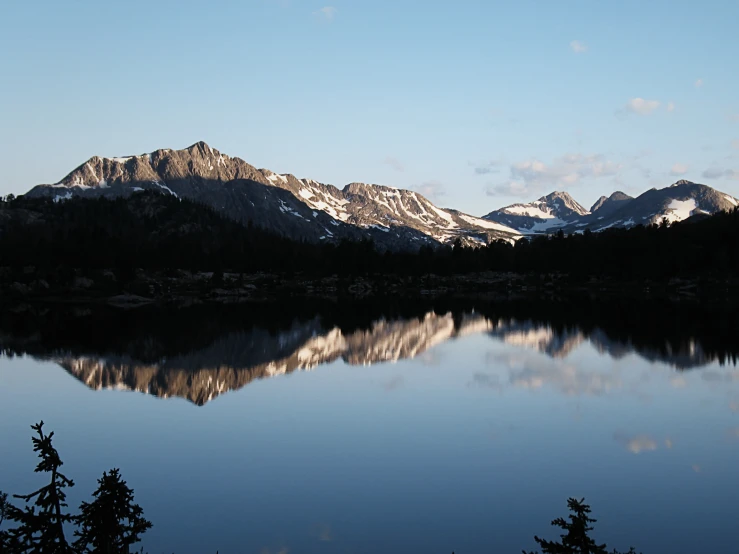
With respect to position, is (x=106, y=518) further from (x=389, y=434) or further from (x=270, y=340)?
(x=270, y=340)

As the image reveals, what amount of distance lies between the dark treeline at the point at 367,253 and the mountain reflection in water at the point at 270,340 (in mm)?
47383

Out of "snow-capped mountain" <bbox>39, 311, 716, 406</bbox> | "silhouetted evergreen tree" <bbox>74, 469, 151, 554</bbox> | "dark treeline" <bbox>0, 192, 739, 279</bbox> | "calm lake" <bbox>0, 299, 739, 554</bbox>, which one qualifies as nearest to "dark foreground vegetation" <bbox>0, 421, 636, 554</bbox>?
"silhouetted evergreen tree" <bbox>74, 469, 151, 554</bbox>

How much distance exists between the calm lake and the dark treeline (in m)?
73.9

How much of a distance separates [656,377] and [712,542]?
79.0ft

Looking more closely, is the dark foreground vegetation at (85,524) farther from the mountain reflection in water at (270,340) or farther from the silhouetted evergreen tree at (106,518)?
the mountain reflection in water at (270,340)

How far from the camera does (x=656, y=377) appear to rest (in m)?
37.9

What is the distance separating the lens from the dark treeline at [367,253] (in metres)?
123

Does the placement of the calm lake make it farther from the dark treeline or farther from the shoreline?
the dark treeline

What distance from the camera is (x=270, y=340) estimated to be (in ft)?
184

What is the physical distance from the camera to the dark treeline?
123188mm

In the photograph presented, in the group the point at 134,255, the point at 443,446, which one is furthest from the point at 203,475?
the point at 134,255

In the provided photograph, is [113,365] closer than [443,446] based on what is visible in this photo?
No

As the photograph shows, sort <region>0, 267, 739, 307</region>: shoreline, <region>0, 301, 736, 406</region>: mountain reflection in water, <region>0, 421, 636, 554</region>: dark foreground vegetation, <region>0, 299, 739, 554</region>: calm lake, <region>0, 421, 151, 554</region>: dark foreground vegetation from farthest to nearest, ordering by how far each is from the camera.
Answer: <region>0, 267, 739, 307</region>: shoreline, <region>0, 301, 736, 406</region>: mountain reflection in water, <region>0, 299, 739, 554</region>: calm lake, <region>0, 421, 151, 554</region>: dark foreground vegetation, <region>0, 421, 636, 554</region>: dark foreground vegetation

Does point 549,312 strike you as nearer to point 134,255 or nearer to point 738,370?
point 738,370
